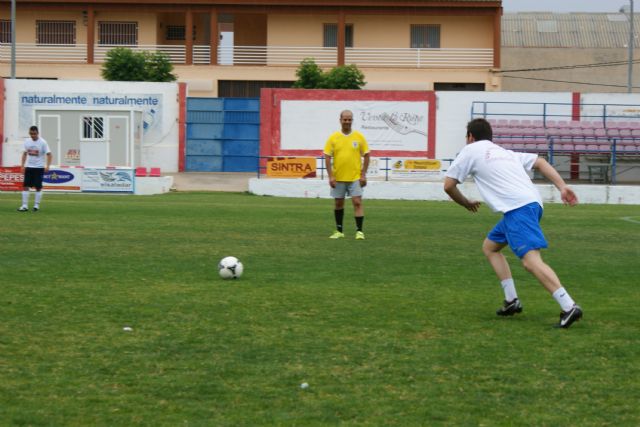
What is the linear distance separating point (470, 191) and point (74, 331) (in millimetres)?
24514

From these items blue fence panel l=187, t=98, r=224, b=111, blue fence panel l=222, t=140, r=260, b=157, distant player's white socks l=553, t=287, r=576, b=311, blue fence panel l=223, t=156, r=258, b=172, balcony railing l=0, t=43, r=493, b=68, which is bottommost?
blue fence panel l=223, t=156, r=258, b=172

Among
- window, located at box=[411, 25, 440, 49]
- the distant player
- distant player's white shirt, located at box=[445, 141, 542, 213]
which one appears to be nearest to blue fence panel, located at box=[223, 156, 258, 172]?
window, located at box=[411, 25, 440, 49]

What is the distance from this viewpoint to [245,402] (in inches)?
232

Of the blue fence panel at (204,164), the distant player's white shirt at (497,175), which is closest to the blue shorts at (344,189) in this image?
the distant player's white shirt at (497,175)

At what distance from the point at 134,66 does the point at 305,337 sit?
39.3 metres

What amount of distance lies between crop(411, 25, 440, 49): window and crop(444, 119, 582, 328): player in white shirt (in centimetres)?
A: 4361

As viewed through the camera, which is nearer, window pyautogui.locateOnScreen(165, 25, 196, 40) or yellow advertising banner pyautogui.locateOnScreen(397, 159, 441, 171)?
yellow advertising banner pyautogui.locateOnScreen(397, 159, 441, 171)

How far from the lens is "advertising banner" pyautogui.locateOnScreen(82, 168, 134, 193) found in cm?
3114

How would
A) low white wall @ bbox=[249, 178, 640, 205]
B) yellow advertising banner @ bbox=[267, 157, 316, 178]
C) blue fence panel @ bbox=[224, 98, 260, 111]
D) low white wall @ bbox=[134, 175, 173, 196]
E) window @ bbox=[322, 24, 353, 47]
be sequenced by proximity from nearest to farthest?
1. low white wall @ bbox=[249, 178, 640, 205]
2. low white wall @ bbox=[134, 175, 173, 196]
3. yellow advertising banner @ bbox=[267, 157, 316, 178]
4. blue fence panel @ bbox=[224, 98, 260, 111]
5. window @ bbox=[322, 24, 353, 47]

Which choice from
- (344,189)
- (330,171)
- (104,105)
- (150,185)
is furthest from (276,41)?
(330,171)

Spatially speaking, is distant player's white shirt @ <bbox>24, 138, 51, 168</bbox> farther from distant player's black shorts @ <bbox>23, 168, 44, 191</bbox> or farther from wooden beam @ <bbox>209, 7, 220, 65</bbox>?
wooden beam @ <bbox>209, 7, 220, 65</bbox>

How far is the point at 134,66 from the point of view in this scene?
45.6 meters

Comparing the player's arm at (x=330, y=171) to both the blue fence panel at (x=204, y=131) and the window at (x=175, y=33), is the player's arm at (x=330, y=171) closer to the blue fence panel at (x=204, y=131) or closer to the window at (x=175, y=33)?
the blue fence panel at (x=204, y=131)

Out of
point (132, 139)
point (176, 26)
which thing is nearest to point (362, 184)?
point (132, 139)
